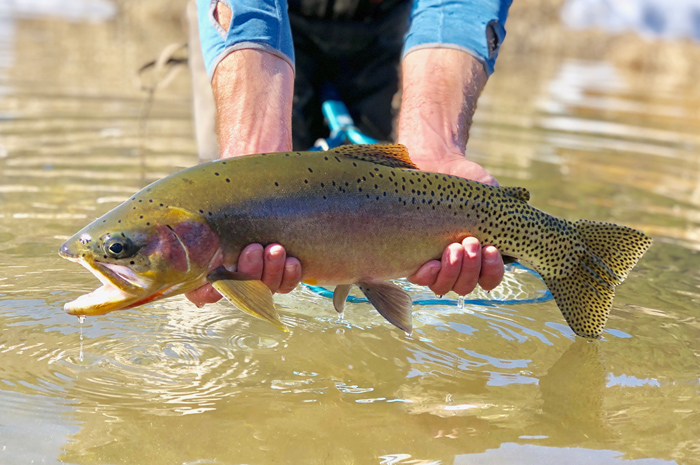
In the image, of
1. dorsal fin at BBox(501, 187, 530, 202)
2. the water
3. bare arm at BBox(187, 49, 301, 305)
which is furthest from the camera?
bare arm at BBox(187, 49, 301, 305)

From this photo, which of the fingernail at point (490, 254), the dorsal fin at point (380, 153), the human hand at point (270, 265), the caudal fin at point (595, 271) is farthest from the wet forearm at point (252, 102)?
the caudal fin at point (595, 271)

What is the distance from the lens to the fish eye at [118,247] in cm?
238

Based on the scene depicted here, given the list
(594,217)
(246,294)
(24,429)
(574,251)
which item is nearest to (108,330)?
(24,429)

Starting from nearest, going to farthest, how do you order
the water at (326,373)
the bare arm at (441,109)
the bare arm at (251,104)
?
1. the water at (326,373)
2. the bare arm at (251,104)
3. the bare arm at (441,109)

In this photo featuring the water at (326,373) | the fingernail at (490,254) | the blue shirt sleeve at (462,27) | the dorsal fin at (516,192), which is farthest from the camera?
the blue shirt sleeve at (462,27)

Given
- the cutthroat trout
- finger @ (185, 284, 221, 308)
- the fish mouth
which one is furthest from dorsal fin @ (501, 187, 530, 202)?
the fish mouth

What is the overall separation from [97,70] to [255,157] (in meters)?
10.6

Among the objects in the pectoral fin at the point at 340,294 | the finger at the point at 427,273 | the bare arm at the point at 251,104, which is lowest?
the pectoral fin at the point at 340,294

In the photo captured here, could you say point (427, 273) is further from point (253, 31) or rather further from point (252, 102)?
point (253, 31)

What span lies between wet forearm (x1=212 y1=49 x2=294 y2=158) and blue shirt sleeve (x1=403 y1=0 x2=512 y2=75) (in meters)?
0.87

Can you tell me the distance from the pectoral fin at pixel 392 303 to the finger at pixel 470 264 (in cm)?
25

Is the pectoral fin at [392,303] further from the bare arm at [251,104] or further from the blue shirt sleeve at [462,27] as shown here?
the blue shirt sleeve at [462,27]

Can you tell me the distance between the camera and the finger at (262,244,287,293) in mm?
2570

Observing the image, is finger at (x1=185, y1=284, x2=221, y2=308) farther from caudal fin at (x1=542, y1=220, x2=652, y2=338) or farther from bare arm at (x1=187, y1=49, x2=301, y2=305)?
caudal fin at (x1=542, y1=220, x2=652, y2=338)
